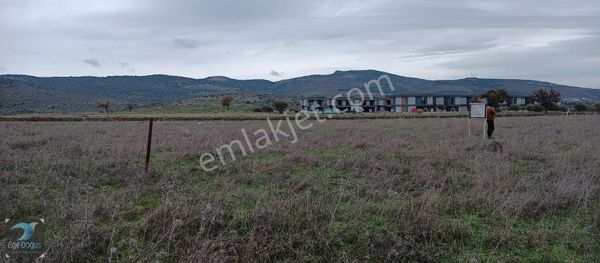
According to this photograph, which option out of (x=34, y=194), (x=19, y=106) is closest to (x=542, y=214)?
(x=34, y=194)

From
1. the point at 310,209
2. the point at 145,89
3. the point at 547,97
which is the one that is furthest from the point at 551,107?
the point at 145,89

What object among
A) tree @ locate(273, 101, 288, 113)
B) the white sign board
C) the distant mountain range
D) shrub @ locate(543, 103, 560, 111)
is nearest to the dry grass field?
the white sign board

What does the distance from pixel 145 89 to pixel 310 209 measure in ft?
463

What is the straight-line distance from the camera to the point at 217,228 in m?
5.85

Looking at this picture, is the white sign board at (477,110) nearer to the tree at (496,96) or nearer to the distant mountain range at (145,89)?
the distant mountain range at (145,89)

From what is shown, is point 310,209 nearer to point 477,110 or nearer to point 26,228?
point 26,228

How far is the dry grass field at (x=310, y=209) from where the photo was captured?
5340 millimetres

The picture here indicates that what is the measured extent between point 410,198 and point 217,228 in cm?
339

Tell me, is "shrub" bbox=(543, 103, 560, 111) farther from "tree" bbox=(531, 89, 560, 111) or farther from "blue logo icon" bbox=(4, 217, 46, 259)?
"blue logo icon" bbox=(4, 217, 46, 259)

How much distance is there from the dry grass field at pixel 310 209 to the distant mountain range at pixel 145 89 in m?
39.6

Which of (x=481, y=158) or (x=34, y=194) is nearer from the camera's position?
(x=34, y=194)

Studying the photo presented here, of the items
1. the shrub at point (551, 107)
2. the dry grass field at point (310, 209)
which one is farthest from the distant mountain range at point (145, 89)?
the dry grass field at point (310, 209)

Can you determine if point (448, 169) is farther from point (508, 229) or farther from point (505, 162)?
point (508, 229)

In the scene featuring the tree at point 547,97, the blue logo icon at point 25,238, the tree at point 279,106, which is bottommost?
the blue logo icon at point 25,238
